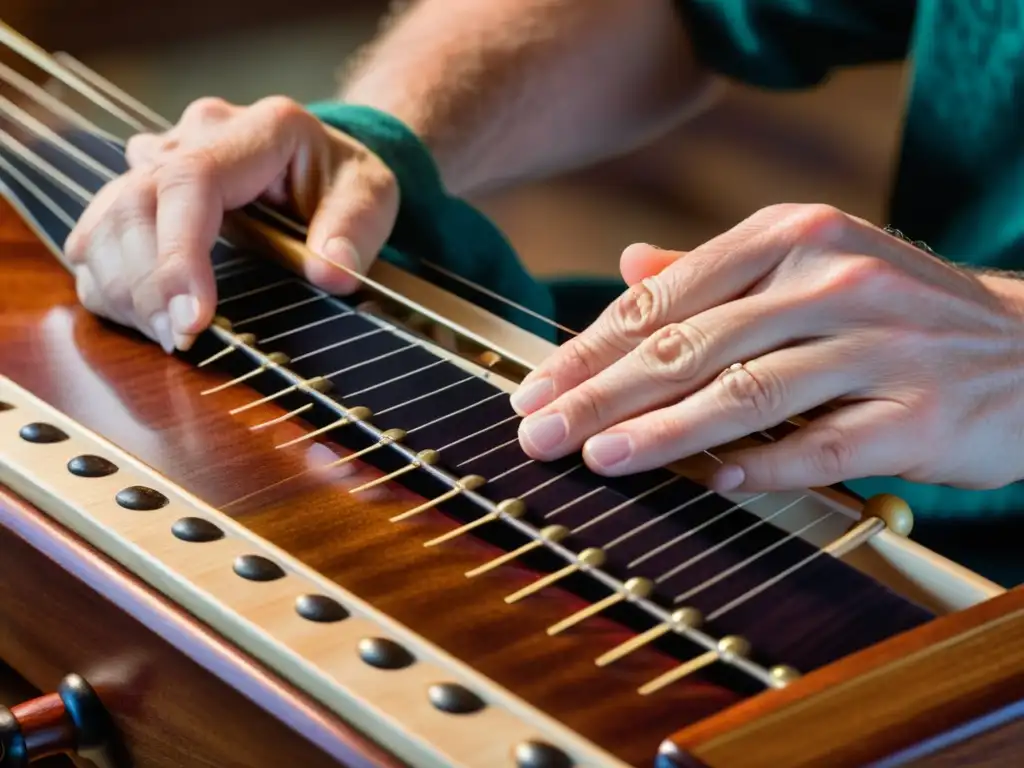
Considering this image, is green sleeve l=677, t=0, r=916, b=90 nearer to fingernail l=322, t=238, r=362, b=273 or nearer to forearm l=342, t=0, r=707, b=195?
forearm l=342, t=0, r=707, b=195

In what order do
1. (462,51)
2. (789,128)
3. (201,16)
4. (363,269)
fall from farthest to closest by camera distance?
(201,16) < (789,128) < (462,51) < (363,269)

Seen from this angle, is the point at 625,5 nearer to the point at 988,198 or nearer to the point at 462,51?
the point at 462,51

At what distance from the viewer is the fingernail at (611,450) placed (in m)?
0.65

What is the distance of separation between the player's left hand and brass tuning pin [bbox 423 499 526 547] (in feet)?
0.17

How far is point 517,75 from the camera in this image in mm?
1307

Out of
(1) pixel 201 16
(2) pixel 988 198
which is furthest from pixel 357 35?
(2) pixel 988 198

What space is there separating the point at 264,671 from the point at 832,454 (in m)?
0.32

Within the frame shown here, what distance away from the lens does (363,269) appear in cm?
90

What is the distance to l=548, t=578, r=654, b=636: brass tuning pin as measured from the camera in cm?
56

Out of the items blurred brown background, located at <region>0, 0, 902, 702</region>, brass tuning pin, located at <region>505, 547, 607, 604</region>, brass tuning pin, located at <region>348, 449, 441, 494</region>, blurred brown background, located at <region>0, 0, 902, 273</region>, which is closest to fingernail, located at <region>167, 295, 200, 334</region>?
brass tuning pin, located at <region>348, 449, 441, 494</region>

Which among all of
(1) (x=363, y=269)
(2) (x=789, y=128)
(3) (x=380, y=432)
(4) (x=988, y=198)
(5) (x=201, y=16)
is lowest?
(3) (x=380, y=432)

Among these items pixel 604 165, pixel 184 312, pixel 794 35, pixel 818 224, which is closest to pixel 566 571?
pixel 818 224

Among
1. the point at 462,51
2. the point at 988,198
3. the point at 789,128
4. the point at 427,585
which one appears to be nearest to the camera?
the point at 427,585

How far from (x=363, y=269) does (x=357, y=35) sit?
101 inches
